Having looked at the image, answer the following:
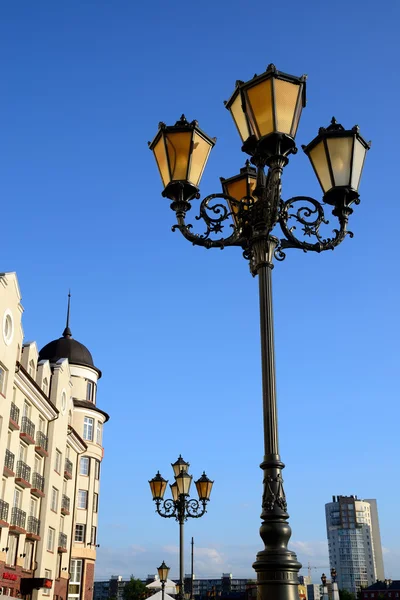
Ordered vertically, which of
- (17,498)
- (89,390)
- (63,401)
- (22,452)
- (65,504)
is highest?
(89,390)

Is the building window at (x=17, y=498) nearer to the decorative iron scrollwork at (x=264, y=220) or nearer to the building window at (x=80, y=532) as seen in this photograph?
the building window at (x=80, y=532)

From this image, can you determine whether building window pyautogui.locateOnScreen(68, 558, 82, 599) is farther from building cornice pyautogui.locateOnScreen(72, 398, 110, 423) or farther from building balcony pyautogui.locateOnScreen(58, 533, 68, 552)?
building cornice pyautogui.locateOnScreen(72, 398, 110, 423)

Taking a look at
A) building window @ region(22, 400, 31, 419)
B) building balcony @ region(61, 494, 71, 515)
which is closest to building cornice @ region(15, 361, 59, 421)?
building window @ region(22, 400, 31, 419)

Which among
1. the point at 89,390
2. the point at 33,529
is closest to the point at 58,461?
the point at 33,529

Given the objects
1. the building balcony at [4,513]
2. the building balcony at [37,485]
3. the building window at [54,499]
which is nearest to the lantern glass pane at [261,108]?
the building balcony at [4,513]

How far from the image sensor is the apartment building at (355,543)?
158625mm

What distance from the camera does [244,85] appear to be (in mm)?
6781

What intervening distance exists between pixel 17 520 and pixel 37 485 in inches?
121

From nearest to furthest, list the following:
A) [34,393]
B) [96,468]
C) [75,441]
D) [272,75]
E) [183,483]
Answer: [272,75] → [183,483] → [34,393] → [75,441] → [96,468]

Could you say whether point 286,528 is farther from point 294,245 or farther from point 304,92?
point 304,92

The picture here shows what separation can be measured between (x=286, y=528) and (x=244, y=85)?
436 cm

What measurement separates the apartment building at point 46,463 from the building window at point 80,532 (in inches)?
2.4

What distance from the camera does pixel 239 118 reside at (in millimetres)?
7605

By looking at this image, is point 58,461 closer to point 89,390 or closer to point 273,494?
point 89,390
